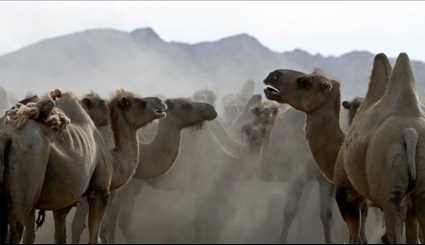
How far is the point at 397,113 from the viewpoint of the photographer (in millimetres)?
6371

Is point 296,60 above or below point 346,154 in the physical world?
above

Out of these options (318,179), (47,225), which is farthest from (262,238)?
(47,225)

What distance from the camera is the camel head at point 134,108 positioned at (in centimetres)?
966

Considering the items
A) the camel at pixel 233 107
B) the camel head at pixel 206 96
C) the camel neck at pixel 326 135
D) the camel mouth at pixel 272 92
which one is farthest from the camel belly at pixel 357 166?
the camel at pixel 233 107

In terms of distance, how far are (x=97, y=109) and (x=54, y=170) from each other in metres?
3.40

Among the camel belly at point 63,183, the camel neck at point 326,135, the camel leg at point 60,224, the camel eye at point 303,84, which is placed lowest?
the camel leg at point 60,224

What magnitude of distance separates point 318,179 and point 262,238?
1372 mm

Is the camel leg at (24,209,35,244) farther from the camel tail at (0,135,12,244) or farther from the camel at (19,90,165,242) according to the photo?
the camel at (19,90,165,242)

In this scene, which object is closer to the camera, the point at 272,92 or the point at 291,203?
the point at 272,92

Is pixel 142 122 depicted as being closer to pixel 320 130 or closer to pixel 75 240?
pixel 75 240

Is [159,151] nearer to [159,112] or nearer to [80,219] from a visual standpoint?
[80,219]

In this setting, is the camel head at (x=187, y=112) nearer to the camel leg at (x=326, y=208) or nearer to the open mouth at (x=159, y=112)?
the camel leg at (x=326, y=208)

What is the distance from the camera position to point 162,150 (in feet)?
38.0

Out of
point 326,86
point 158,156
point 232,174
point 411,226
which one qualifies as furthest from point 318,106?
point 232,174
